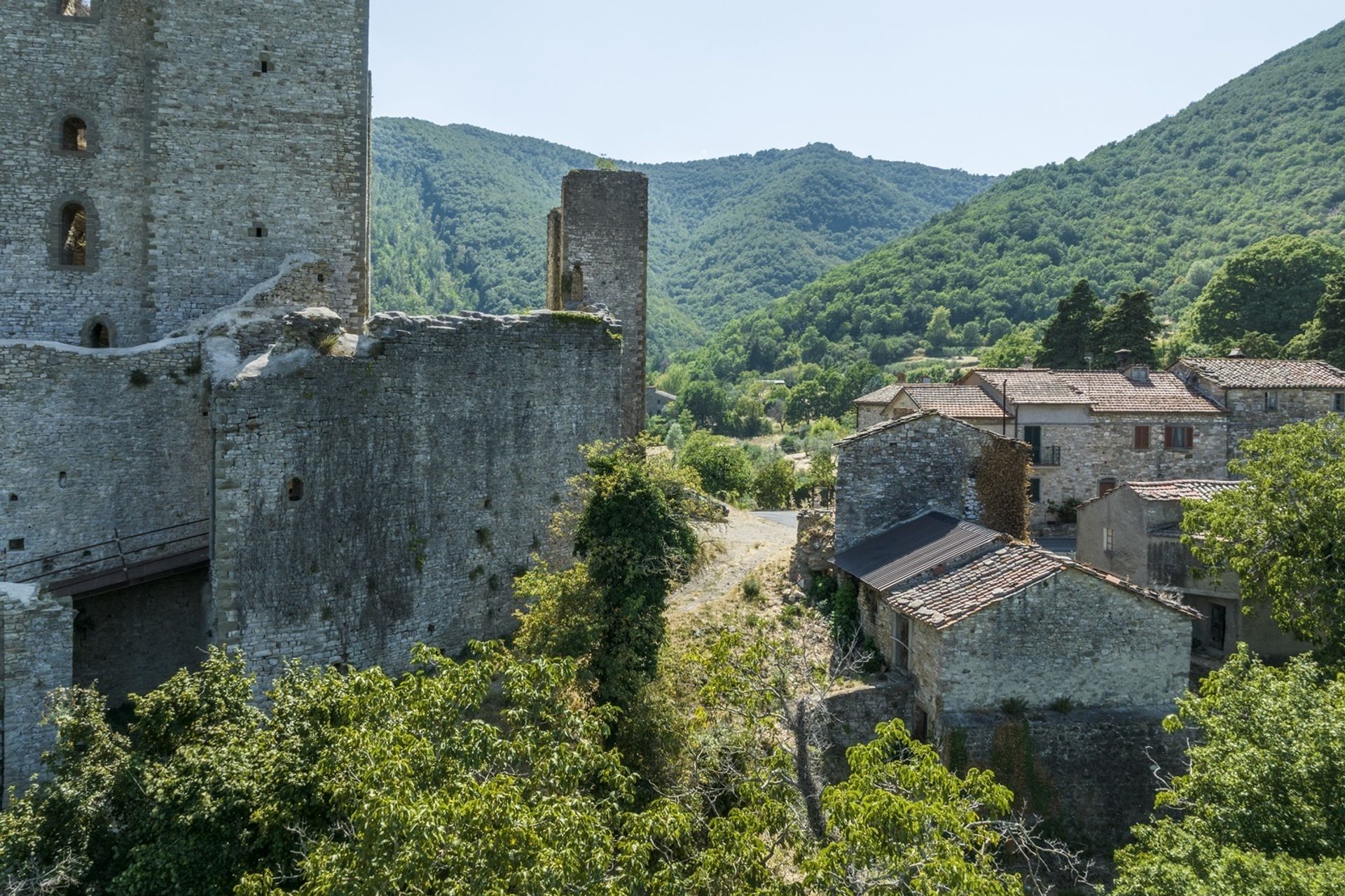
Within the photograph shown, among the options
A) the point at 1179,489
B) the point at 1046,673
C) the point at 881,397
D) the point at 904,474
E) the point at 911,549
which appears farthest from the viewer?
the point at 881,397

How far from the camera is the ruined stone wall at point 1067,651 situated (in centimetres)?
1744

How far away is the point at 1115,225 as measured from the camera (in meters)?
112

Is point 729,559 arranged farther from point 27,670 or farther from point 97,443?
point 27,670

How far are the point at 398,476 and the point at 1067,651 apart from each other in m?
13.0

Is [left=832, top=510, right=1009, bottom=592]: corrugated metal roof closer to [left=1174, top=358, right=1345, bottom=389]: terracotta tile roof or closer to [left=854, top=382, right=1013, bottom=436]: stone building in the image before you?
[left=854, top=382, right=1013, bottom=436]: stone building

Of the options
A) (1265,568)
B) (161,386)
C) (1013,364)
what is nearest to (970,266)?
(1013,364)

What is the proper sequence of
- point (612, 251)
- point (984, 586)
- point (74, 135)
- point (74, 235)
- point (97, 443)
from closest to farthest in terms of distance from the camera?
point (984, 586) < point (97, 443) < point (74, 135) < point (74, 235) < point (612, 251)

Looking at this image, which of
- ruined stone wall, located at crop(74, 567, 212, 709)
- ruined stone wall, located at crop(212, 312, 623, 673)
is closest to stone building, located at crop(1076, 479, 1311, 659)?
ruined stone wall, located at crop(212, 312, 623, 673)

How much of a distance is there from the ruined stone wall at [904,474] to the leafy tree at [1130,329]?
32.4 m

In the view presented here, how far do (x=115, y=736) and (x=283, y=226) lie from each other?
12348mm

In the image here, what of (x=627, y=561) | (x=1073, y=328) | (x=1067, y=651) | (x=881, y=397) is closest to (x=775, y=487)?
(x=881, y=397)

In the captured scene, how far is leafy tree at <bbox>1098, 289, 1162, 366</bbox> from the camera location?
5138cm

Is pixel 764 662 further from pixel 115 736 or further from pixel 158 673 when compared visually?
pixel 158 673

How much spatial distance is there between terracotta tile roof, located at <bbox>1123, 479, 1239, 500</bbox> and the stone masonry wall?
23715 mm
